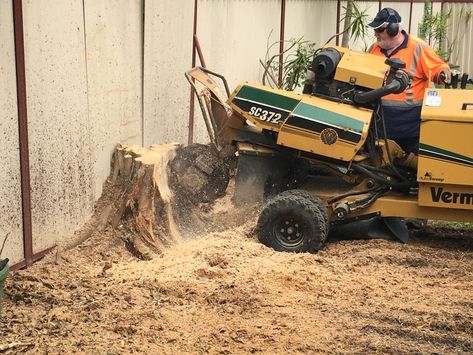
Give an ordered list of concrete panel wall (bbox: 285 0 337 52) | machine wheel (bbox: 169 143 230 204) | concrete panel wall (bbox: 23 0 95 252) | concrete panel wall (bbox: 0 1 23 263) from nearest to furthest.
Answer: concrete panel wall (bbox: 0 1 23 263), concrete panel wall (bbox: 23 0 95 252), machine wheel (bbox: 169 143 230 204), concrete panel wall (bbox: 285 0 337 52)

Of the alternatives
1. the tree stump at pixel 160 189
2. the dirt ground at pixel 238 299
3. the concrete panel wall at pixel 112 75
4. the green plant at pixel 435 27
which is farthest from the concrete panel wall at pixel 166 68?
the green plant at pixel 435 27

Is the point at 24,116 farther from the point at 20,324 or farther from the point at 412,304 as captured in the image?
the point at 412,304

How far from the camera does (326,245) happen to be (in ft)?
23.9

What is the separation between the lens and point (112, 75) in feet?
24.0

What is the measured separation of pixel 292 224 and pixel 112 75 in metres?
2.01

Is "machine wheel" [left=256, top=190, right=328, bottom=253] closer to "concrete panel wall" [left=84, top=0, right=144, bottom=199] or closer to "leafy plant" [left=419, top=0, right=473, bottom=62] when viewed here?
"concrete panel wall" [left=84, top=0, right=144, bottom=199]

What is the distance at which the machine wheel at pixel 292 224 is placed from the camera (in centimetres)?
692

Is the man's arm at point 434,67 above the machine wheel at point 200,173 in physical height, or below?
above

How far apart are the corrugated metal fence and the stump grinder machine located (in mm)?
809

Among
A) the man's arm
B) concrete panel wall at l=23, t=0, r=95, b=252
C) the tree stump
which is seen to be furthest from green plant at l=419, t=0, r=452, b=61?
concrete panel wall at l=23, t=0, r=95, b=252

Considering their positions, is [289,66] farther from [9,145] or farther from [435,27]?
[435,27]

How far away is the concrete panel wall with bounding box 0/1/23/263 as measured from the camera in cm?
571

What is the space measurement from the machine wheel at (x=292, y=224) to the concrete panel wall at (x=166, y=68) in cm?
171

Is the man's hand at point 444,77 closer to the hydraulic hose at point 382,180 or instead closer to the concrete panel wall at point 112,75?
the hydraulic hose at point 382,180
